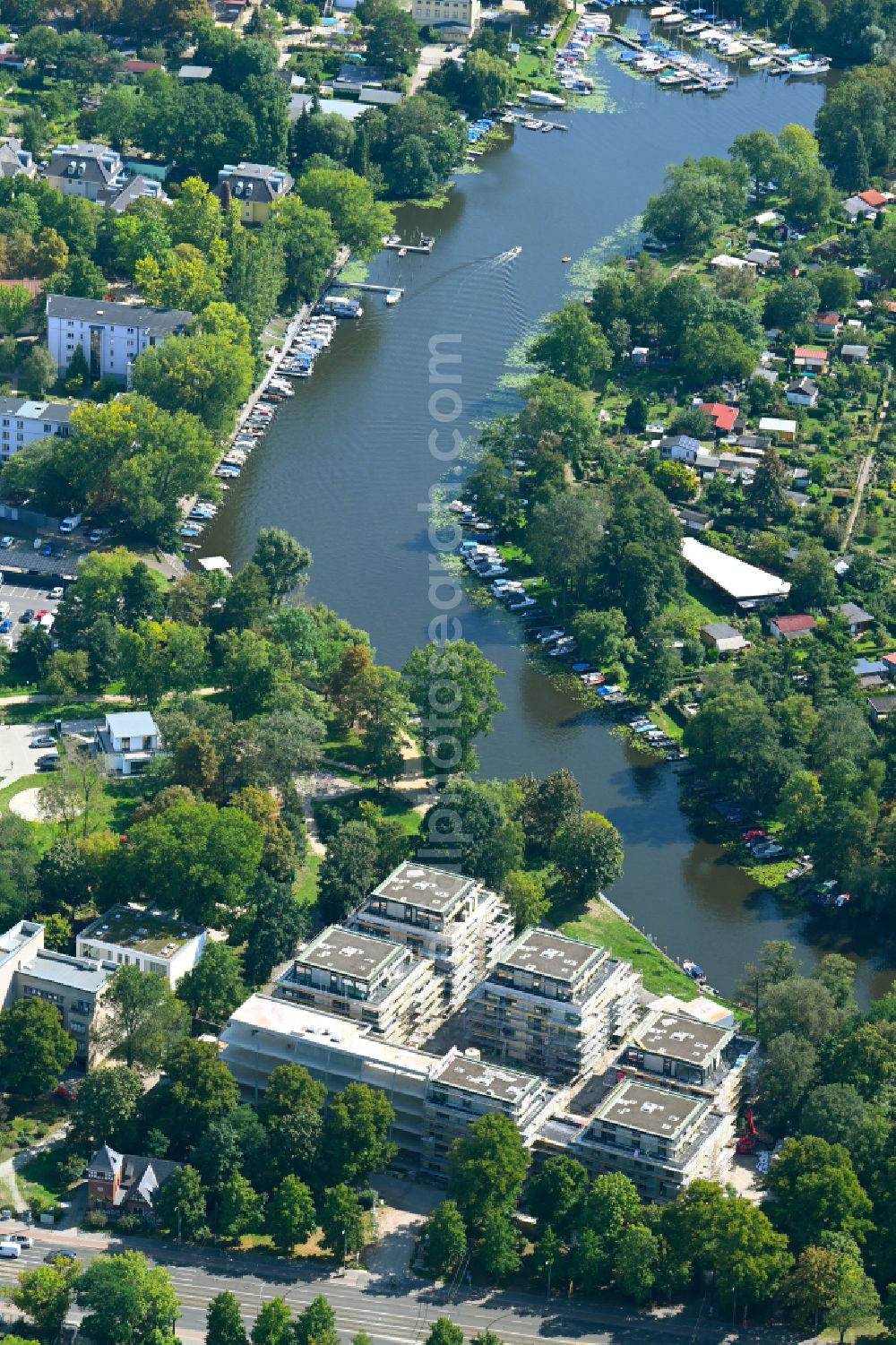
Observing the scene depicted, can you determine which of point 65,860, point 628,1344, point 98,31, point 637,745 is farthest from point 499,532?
point 98,31

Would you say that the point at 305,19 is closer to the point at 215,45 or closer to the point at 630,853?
the point at 215,45

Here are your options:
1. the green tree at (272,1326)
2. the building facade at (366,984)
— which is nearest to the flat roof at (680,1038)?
the building facade at (366,984)

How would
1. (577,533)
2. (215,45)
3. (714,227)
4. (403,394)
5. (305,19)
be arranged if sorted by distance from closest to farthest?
(577,533) < (403,394) < (714,227) < (215,45) < (305,19)

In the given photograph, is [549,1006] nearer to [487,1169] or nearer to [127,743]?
[487,1169]

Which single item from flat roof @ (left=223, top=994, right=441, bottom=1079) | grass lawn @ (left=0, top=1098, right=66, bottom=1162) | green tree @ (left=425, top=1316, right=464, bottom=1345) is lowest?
grass lawn @ (left=0, top=1098, right=66, bottom=1162)

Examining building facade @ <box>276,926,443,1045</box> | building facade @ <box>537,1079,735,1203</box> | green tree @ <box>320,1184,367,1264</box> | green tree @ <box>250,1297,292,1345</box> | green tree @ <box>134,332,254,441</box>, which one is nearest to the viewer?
green tree @ <box>250,1297,292,1345</box>

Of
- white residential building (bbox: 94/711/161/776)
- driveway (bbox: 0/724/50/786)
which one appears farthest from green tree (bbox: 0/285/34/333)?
white residential building (bbox: 94/711/161/776)

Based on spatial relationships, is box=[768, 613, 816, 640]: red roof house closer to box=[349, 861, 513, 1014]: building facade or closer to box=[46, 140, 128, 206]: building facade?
box=[349, 861, 513, 1014]: building facade
